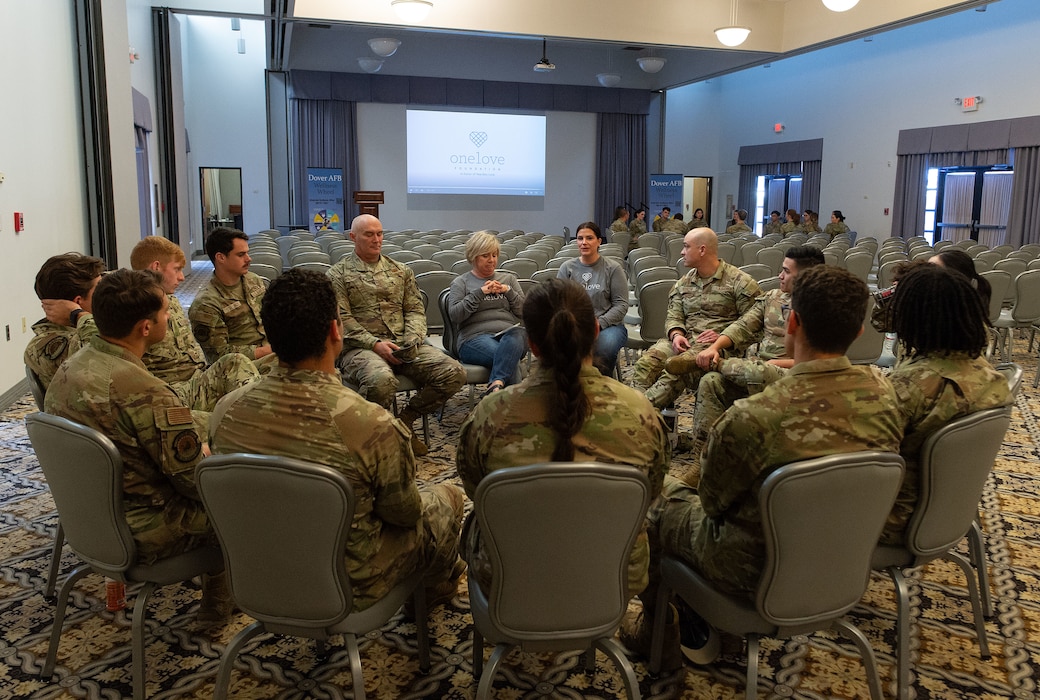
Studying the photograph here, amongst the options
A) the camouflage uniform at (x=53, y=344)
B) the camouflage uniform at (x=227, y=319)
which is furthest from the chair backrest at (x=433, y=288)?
the camouflage uniform at (x=53, y=344)

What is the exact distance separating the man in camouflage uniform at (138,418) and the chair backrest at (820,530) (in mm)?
1590

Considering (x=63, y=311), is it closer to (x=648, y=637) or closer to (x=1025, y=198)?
(x=648, y=637)

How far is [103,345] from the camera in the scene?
237 cm

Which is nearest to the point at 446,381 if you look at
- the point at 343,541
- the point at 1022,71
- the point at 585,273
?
the point at 585,273

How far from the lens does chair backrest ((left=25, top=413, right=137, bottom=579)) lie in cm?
210

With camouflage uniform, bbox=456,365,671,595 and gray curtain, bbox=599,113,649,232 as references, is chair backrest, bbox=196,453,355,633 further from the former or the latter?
gray curtain, bbox=599,113,649,232

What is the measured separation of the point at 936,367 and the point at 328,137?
18.0m

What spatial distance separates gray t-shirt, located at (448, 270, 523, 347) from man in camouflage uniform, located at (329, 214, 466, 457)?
25cm

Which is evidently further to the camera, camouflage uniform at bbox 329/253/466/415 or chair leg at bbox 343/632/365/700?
camouflage uniform at bbox 329/253/466/415

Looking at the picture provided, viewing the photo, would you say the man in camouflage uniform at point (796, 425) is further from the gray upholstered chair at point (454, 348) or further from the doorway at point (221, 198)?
the doorway at point (221, 198)

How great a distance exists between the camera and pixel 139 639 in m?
2.20

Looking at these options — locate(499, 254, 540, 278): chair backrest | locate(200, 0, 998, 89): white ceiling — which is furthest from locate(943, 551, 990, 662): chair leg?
locate(200, 0, 998, 89): white ceiling

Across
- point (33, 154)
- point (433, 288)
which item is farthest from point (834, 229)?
point (33, 154)

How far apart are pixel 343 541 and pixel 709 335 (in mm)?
3057
